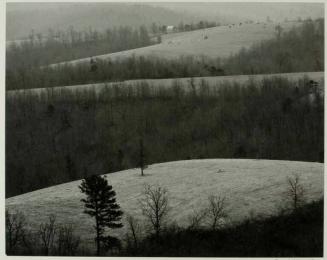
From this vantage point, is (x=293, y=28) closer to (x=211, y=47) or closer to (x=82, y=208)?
(x=211, y=47)

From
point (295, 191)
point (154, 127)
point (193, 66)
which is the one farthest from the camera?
point (193, 66)

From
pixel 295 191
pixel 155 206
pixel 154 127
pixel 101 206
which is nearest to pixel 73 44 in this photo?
pixel 154 127

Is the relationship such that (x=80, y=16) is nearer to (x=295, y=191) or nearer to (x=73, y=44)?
(x=73, y=44)

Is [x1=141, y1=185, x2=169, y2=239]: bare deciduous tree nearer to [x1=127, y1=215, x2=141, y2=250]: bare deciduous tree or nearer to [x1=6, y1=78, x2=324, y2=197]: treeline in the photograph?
[x1=127, y1=215, x2=141, y2=250]: bare deciduous tree

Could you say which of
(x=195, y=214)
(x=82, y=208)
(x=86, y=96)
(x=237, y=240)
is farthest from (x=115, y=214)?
(x=86, y=96)

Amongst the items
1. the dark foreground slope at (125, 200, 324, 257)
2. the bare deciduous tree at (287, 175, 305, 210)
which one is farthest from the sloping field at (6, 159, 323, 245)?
the dark foreground slope at (125, 200, 324, 257)
